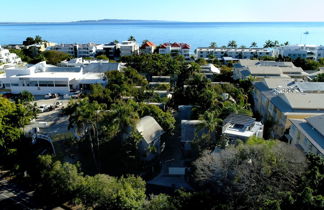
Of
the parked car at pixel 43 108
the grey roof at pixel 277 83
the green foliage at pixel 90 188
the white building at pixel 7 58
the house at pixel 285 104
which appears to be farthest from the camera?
the white building at pixel 7 58

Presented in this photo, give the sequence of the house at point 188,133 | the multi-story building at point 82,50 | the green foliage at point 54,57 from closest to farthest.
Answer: the house at point 188,133, the green foliage at point 54,57, the multi-story building at point 82,50

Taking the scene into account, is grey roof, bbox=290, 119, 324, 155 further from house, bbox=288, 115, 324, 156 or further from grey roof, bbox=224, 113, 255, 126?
grey roof, bbox=224, 113, 255, 126

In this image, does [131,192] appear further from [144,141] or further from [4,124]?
[4,124]

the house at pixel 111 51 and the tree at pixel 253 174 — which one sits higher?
the house at pixel 111 51

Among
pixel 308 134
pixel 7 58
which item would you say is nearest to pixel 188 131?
pixel 308 134

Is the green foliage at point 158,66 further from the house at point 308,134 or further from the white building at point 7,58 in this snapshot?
the white building at point 7,58

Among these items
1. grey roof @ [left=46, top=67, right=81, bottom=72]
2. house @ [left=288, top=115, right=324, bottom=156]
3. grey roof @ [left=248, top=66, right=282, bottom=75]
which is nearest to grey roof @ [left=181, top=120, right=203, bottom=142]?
house @ [left=288, top=115, right=324, bottom=156]

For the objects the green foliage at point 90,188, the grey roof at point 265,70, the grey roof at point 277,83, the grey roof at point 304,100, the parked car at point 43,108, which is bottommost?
the green foliage at point 90,188

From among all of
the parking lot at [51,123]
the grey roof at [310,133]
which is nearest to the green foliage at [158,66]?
the parking lot at [51,123]
